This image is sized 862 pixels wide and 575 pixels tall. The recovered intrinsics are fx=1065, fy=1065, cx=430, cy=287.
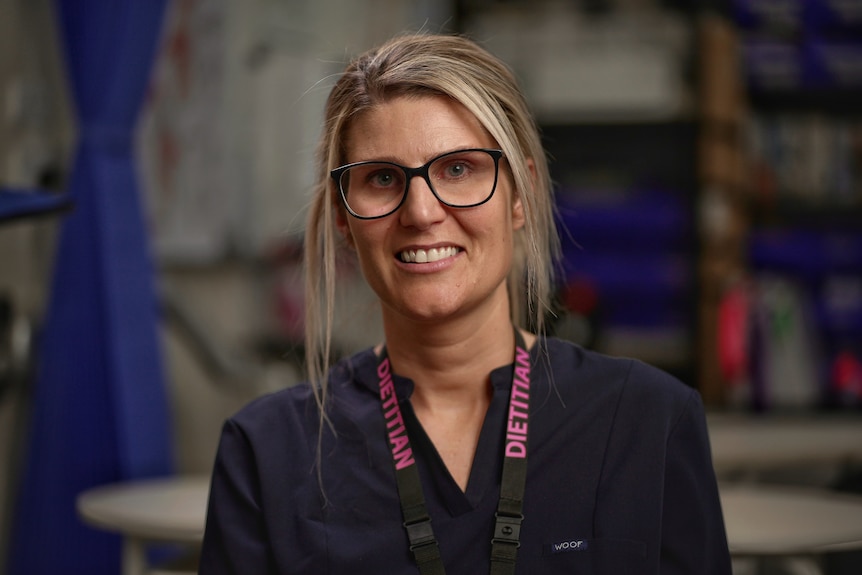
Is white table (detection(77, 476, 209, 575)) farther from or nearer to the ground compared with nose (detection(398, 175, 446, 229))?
nearer to the ground

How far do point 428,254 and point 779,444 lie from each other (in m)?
1.79

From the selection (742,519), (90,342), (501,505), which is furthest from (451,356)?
(90,342)

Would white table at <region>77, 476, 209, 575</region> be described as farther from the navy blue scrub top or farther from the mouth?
the mouth

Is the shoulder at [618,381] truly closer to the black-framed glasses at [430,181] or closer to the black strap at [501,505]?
the black strap at [501,505]

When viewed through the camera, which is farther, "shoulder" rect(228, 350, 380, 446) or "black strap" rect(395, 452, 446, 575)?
"shoulder" rect(228, 350, 380, 446)

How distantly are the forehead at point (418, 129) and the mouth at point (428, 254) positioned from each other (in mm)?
104

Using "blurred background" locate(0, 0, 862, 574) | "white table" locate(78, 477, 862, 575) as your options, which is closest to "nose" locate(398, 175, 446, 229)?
"white table" locate(78, 477, 862, 575)

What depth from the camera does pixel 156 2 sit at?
295 cm

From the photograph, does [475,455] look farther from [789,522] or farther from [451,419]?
[789,522]

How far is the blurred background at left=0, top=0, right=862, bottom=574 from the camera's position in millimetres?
3863

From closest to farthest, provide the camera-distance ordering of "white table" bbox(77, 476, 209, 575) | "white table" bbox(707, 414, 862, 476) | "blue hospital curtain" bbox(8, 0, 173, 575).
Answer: "white table" bbox(77, 476, 209, 575)
"white table" bbox(707, 414, 862, 476)
"blue hospital curtain" bbox(8, 0, 173, 575)

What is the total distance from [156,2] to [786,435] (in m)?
2.11

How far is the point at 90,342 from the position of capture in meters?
2.91

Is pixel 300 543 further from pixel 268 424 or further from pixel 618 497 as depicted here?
pixel 618 497
